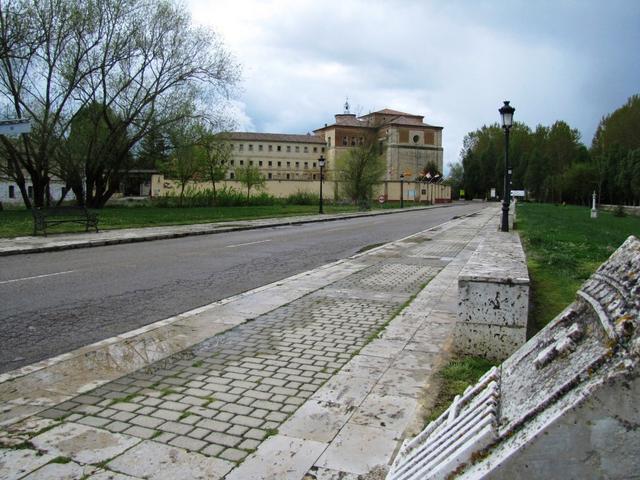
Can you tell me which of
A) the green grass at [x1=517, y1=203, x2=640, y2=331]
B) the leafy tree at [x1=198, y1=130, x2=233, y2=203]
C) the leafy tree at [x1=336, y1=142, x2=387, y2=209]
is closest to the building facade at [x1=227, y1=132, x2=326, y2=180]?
the leafy tree at [x1=336, y1=142, x2=387, y2=209]

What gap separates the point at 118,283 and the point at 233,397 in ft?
21.0

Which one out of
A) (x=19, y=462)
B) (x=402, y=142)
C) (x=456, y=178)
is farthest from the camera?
(x=456, y=178)

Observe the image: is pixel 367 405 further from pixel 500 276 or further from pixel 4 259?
pixel 4 259

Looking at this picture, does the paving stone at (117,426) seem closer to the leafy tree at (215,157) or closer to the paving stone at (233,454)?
the paving stone at (233,454)

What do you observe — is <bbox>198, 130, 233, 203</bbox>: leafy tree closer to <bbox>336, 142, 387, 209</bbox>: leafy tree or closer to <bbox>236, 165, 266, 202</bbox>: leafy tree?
<bbox>236, 165, 266, 202</bbox>: leafy tree

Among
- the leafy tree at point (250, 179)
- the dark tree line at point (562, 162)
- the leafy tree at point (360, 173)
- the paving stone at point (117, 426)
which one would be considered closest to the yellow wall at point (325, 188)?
the leafy tree at point (250, 179)

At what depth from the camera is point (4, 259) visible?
1391 cm

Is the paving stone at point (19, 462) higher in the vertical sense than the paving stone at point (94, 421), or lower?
higher

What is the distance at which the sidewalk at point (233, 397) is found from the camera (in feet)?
10.8

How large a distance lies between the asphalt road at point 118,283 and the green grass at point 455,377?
12.6 ft

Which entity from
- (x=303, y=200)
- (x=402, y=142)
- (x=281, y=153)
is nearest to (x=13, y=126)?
(x=303, y=200)

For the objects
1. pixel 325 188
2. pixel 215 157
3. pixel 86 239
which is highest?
pixel 215 157

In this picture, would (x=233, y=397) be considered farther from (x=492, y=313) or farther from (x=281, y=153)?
(x=281, y=153)

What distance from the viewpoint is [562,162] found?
111438mm
